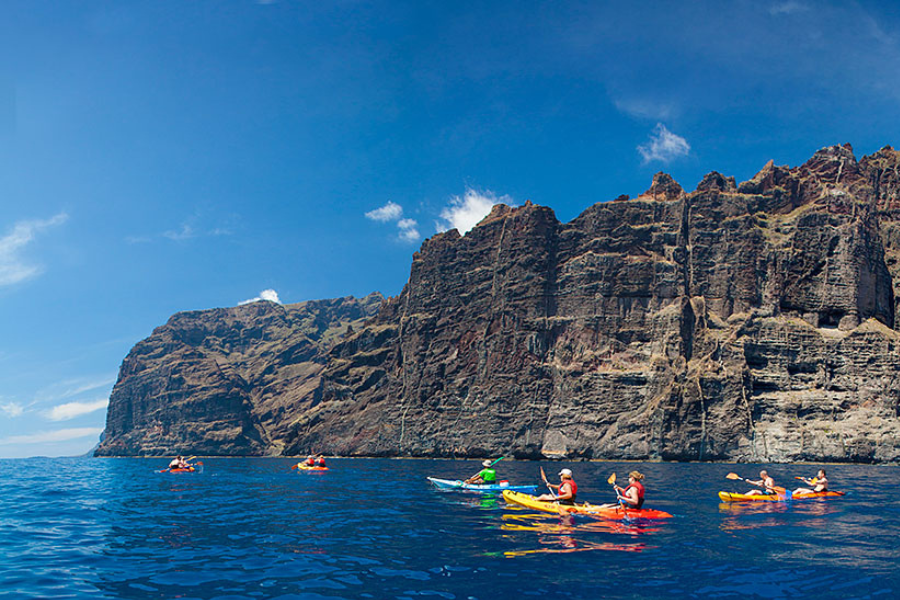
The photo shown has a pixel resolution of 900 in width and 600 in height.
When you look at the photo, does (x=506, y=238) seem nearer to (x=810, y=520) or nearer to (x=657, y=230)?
(x=657, y=230)

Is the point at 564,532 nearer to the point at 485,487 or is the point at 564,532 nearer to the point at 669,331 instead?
the point at 485,487

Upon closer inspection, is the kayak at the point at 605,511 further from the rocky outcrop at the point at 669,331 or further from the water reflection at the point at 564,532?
the rocky outcrop at the point at 669,331

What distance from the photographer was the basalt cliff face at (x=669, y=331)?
106 m

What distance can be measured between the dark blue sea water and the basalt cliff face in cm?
8240

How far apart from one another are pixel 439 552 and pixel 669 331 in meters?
110

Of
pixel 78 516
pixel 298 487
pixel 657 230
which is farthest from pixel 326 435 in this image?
pixel 78 516

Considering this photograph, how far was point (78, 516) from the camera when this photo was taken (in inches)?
1076

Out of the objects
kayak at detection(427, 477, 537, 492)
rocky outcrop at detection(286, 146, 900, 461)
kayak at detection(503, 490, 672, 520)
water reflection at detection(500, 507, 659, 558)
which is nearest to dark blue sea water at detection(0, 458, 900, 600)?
water reflection at detection(500, 507, 659, 558)

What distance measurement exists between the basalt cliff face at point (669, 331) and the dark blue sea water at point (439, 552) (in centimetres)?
8240

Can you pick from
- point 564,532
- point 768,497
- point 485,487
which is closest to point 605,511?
point 564,532

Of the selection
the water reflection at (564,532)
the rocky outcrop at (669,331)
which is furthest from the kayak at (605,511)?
the rocky outcrop at (669,331)

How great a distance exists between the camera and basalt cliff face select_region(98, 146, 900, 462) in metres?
106

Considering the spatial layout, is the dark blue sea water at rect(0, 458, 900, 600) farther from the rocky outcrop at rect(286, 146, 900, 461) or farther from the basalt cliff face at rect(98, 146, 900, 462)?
the basalt cliff face at rect(98, 146, 900, 462)

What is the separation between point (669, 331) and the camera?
119m
